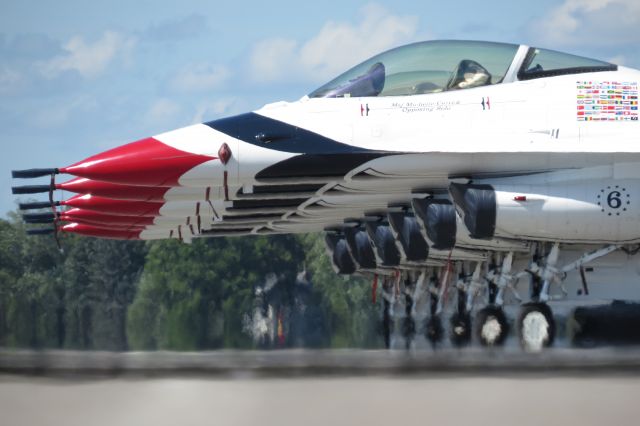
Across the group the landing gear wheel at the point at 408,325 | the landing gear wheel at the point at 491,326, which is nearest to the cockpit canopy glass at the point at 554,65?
the landing gear wheel at the point at 491,326

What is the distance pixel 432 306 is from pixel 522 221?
334 inches

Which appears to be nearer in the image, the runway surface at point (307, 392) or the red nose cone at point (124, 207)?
the runway surface at point (307, 392)

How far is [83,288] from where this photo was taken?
145ft

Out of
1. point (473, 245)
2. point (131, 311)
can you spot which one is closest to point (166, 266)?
point (131, 311)

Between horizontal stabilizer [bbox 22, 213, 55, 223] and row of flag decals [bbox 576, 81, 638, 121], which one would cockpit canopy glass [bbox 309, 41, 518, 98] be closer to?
row of flag decals [bbox 576, 81, 638, 121]

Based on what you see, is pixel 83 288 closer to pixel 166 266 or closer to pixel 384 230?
pixel 166 266

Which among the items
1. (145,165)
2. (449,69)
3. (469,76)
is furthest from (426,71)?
(145,165)

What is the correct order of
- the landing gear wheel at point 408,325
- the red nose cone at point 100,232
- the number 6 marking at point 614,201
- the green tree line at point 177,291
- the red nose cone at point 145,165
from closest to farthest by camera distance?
the number 6 marking at point 614,201
the red nose cone at point 145,165
the green tree line at point 177,291
the landing gear wheel at point 408,325
the red nose cone at point 100,232

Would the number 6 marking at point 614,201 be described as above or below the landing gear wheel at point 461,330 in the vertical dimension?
above

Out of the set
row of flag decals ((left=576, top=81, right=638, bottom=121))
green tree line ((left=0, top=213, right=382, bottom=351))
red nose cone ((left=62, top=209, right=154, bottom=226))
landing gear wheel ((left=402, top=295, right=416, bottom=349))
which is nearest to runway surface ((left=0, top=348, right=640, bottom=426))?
green tree line ((left=0, top=213, right=382, bottom=351))

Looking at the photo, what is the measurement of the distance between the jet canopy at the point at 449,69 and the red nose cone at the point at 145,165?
2402 millimetres

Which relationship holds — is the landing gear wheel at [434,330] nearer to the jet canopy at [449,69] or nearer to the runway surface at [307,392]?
the jet canopy at [449,69]

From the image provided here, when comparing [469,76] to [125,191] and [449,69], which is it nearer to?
[449,69]

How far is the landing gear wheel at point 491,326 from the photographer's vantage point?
17.3m
